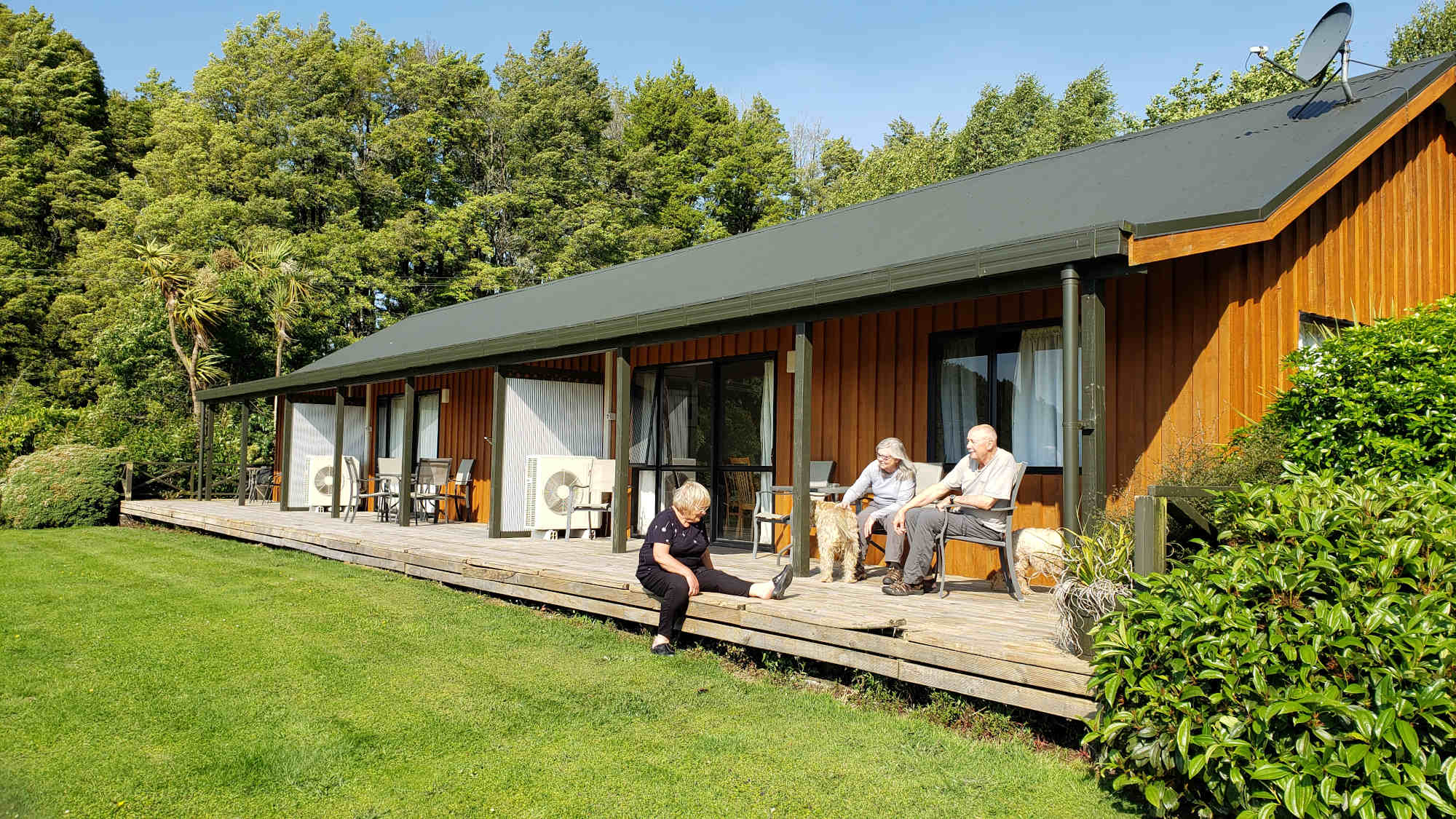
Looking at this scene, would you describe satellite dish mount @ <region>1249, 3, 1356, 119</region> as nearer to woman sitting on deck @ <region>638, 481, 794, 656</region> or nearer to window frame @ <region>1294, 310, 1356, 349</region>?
window frame @ <region>1294, 310, 1356, 349</region>

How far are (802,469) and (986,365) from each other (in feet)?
5.20

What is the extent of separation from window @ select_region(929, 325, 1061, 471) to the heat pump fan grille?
4.28 m

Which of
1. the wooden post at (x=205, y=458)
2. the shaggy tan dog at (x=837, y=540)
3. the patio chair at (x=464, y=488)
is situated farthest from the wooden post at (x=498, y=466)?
the wooden post at (x=205, y=458)

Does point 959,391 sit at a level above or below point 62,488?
above

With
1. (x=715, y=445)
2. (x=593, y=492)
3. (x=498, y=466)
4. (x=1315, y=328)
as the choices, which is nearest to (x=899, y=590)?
(x=1315, y=328)

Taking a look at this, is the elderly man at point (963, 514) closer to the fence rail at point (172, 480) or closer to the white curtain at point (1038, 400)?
the white curtain at point (1038, 400)

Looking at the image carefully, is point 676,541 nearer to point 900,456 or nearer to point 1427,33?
point 900,456

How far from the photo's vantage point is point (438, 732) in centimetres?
405

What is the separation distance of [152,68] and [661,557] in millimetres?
36696

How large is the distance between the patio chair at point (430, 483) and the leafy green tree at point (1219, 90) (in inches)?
612

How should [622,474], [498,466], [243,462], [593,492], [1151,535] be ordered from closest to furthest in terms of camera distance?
[1151,535] < [622,474] < [498,466] < [593,492] < [243,462]

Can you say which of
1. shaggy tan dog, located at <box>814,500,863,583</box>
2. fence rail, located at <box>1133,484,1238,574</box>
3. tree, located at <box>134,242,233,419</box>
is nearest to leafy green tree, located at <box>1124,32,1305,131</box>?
shaggy tan dog, located at <box>814,500,863,583</box>

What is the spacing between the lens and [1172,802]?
9.68ft

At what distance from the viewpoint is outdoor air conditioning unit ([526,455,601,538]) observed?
993 centimetres
